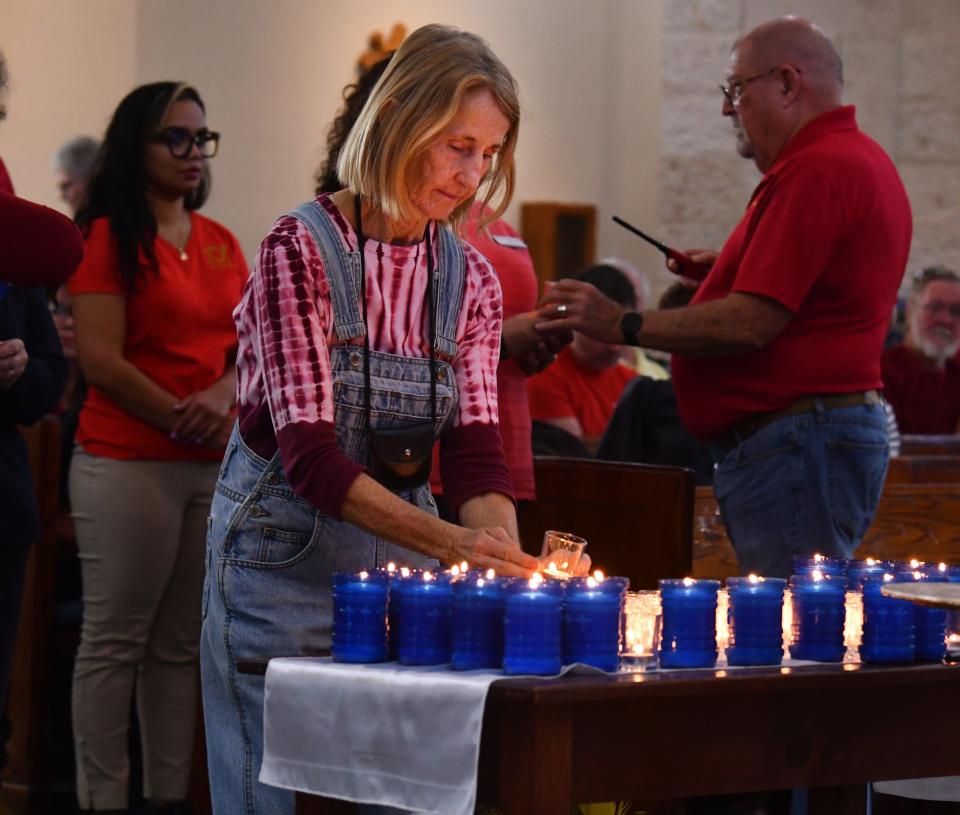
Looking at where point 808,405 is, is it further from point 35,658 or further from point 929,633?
point 35,658

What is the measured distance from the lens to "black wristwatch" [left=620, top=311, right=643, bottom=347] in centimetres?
358

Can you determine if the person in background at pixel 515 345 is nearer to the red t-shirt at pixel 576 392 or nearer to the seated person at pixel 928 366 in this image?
the red t-shirt at pixel 576 392

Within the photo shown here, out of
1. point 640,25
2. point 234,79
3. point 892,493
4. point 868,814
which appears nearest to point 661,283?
point 640,25

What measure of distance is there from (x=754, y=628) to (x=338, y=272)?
73 cm

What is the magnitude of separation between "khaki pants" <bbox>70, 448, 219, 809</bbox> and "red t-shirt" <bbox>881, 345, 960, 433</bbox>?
3.73 meters

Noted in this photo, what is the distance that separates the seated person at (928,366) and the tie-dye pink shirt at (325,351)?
4.72 metres

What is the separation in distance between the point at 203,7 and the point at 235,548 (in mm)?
5413

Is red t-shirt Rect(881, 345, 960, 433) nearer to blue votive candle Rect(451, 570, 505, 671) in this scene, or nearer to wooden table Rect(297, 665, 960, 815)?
wooden table Rect(297, 665, 960, 815)

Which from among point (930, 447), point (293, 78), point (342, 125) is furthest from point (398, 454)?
point (293, 78)

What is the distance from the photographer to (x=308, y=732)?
1.95 meters

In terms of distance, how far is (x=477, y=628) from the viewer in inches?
75.5

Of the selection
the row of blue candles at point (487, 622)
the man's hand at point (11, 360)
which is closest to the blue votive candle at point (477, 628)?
the row of blue candles at point (487, 622)

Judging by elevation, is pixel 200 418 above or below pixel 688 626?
above

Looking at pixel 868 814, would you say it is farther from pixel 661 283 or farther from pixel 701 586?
pixel 661 283
